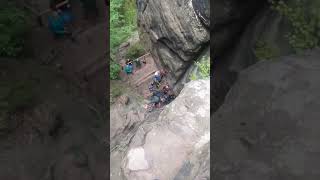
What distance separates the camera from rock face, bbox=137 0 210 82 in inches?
433

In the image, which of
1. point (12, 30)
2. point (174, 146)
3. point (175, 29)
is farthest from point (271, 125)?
point (12, 30)

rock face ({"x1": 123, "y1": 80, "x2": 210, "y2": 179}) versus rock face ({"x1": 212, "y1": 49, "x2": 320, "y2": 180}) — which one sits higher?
rock face ({"x1": 212, "y1": 49, "x2": 320, "y2": 180})

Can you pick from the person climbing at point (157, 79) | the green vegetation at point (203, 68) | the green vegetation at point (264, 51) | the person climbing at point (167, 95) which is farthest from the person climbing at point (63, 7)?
the green vegetation at point (264, 51)

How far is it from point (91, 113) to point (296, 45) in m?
5.61

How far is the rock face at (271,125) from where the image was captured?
5484 millimetres

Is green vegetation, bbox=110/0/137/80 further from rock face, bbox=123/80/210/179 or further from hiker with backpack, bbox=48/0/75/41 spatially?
rock face, bbox=123/80/210/179

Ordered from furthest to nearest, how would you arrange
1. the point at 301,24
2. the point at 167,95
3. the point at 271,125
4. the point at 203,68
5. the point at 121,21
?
the point at 121,21 → the point at 167,95 → the point at 203,68 → the point at 301,24 → the point at 271,125

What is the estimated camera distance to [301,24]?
8664mm

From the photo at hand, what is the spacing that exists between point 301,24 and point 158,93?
5506 millimetres

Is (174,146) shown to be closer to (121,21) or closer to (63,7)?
(63,7)

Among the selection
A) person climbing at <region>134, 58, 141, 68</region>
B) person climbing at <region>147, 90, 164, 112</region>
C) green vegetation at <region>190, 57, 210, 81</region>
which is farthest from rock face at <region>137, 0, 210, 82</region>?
person climbing at <region>147, 90, 164, 112</region>

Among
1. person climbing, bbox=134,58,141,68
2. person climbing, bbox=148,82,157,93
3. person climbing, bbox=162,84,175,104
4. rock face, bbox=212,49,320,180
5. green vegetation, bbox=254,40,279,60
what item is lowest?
person climbing, bbox=148,82,157,93

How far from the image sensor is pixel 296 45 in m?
8.82

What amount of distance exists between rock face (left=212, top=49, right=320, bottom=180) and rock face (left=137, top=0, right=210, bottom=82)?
12.7 feet
